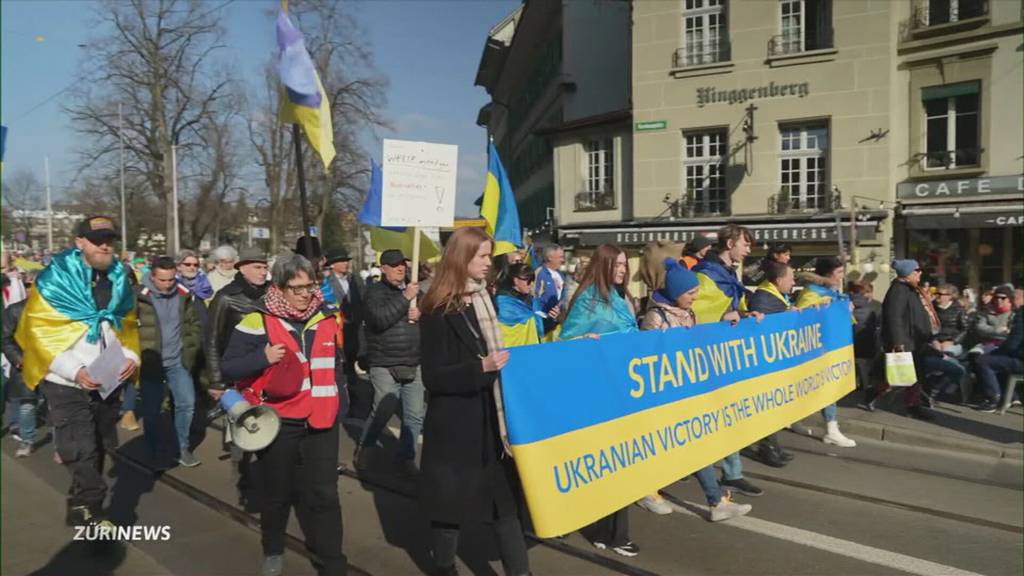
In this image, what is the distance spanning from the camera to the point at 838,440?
7145 mm

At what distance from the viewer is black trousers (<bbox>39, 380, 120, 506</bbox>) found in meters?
4.18

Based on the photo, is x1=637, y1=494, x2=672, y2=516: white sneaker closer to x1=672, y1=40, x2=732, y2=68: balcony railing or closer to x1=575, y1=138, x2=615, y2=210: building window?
x1=672, y1=40, x2=732, y2=68: balcony railing

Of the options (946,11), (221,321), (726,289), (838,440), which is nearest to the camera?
(221,321)

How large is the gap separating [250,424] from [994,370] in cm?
877

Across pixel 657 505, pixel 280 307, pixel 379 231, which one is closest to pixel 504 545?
pixel 280 307

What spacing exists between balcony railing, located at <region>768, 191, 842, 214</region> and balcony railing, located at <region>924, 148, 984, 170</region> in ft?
8.36

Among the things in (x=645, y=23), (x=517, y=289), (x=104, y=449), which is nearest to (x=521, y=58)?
(x=645, y=23)

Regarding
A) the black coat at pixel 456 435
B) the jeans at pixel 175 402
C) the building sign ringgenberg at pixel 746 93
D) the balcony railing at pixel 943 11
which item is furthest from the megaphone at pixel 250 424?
the balcony railing at pixel 943 11

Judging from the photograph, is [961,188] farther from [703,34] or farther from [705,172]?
[703,34]

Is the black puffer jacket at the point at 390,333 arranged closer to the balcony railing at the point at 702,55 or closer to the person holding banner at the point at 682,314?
the person holding banner at the point at 682,314

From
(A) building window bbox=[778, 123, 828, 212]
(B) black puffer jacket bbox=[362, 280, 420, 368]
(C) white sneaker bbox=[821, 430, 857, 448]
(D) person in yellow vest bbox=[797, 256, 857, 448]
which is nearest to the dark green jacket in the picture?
(B) black puffer jacket bbox=[362, 280, 420, 368]

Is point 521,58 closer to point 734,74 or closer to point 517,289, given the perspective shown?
point 734,74

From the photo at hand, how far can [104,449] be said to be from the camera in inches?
179

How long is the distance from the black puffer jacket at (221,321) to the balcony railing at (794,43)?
17871mm
